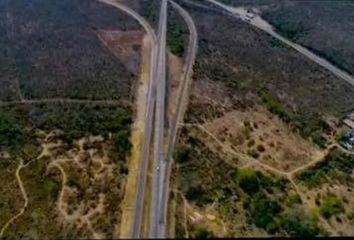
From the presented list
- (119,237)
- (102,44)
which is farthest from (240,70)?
(119,237)

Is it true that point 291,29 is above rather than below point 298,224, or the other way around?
above

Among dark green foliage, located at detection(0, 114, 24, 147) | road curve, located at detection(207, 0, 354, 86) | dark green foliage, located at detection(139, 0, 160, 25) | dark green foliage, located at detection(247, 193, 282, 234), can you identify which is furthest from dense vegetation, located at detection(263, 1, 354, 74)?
dark green foliage, located at detection(0, 114, 24, 147)

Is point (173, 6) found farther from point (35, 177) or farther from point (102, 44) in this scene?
point (35, 177)

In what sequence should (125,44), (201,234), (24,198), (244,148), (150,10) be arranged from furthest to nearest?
(150,10), (125,44), (244,148), (24,198), (201,234)

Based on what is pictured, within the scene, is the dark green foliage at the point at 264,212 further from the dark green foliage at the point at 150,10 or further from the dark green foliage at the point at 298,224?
the dark green foliage at the point at 150,10

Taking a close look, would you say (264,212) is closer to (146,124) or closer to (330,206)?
(330,206)

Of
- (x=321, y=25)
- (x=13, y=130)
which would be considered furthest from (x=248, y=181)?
(x=321, y=25)
